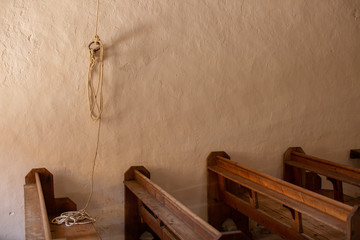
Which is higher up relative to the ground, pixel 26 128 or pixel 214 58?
pixel 214 58

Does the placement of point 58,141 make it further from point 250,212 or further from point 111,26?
point 250,212

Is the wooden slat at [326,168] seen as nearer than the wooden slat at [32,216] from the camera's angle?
No

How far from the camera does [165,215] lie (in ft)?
7.24

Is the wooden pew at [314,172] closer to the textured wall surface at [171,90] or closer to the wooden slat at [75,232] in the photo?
the textured wall surface at [171,90]

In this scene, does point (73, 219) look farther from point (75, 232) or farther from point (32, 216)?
point (32, 216)

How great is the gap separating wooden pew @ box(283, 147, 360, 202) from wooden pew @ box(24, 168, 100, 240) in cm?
200

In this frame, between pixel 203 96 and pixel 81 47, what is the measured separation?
1.16 m

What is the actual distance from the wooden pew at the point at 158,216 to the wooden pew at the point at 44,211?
40cm

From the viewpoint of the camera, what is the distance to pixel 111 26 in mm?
3033

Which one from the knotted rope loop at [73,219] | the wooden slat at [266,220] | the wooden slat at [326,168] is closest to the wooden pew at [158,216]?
the knotted rope loop at [73,219]

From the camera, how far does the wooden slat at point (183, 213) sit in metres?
1.67

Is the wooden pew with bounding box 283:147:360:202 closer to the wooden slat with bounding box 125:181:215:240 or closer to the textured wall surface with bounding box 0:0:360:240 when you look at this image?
the textured wall surface with bounding box 0:0:360:240

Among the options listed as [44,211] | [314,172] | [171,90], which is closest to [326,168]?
[314,172]

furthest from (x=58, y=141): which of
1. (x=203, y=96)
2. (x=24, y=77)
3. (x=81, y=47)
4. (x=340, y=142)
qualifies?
(x=340, y=142)
